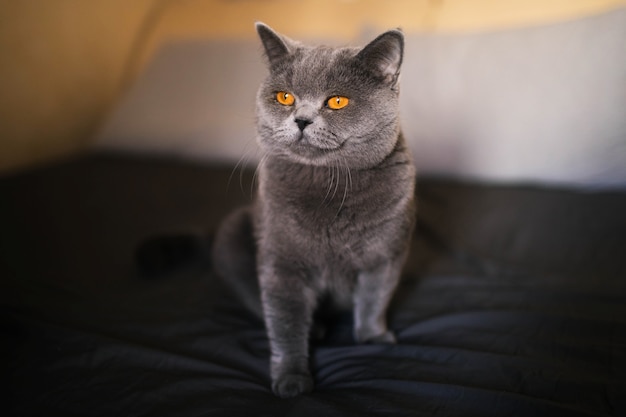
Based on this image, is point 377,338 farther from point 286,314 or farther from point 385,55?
point 385,55

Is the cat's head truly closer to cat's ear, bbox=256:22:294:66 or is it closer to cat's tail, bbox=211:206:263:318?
cat's ear, bbox=256:22:294:66

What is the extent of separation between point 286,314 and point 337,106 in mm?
420

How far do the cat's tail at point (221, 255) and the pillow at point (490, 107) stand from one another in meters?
0.44

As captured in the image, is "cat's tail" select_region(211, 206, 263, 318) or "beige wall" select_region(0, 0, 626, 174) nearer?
"cat's tail" select_region(211, 206, 263, 318)

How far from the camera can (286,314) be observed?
2.88 feet

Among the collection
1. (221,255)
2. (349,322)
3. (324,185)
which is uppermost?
(324,185)

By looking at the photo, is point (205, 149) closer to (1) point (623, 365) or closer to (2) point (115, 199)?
(2) point (115, 199)

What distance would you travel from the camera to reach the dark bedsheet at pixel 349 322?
0.77m

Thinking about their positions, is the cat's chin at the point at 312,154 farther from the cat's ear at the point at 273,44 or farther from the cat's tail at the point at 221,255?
the cat's tail at the point at 221,255

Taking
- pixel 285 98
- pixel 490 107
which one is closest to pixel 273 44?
pixel 285 98

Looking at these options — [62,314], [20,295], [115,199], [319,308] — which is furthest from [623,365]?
[115,199]

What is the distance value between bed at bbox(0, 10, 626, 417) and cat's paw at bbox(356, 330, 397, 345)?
2 cm

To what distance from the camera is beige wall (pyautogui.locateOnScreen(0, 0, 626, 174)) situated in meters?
1.75

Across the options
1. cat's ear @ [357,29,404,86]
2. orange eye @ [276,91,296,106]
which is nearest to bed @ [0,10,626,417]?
orange eye @ [276,91,296,106]
